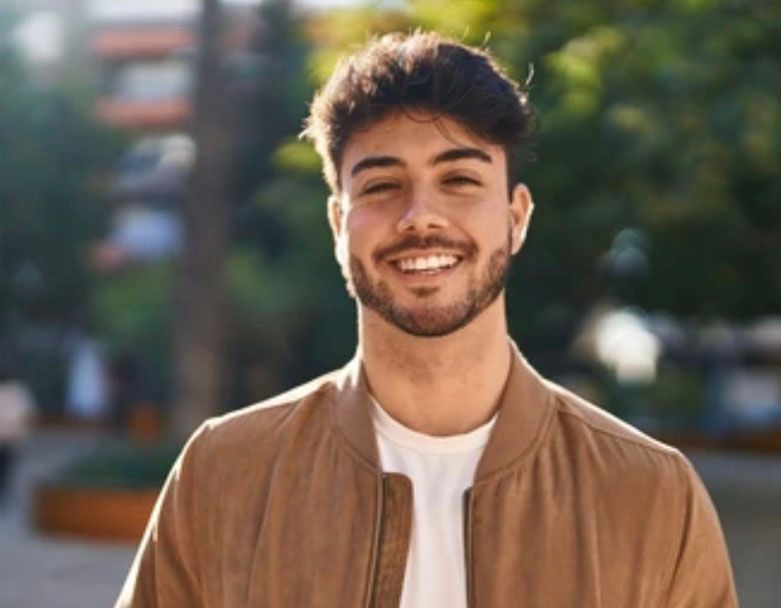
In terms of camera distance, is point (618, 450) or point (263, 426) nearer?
point (618, 450)

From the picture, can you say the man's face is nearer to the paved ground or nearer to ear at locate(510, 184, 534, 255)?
ear at locate(510, 184, 534, 255)

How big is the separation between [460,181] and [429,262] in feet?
0.42

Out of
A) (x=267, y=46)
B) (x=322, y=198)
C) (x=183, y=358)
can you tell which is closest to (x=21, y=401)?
(x=183, y=358)

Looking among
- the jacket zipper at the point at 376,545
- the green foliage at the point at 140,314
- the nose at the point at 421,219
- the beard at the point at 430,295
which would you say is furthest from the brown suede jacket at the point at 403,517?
the green foliage at the point at 140,314


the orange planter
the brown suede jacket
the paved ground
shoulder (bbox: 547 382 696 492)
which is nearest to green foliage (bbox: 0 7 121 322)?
the paved ground

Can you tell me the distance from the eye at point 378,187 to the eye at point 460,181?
70 mm

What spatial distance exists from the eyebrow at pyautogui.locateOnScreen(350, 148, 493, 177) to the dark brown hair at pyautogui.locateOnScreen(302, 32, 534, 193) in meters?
0.03

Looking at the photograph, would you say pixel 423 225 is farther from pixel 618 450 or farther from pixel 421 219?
pixel 618 450

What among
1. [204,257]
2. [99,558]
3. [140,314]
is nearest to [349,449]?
[99,558]

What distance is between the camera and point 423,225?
7.87ft

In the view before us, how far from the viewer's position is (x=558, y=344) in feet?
87.9

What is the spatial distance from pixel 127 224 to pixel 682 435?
2761 cm

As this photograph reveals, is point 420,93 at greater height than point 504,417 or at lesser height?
greater

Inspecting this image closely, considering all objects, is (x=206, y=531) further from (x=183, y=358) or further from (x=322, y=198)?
(x=322, y=198)
